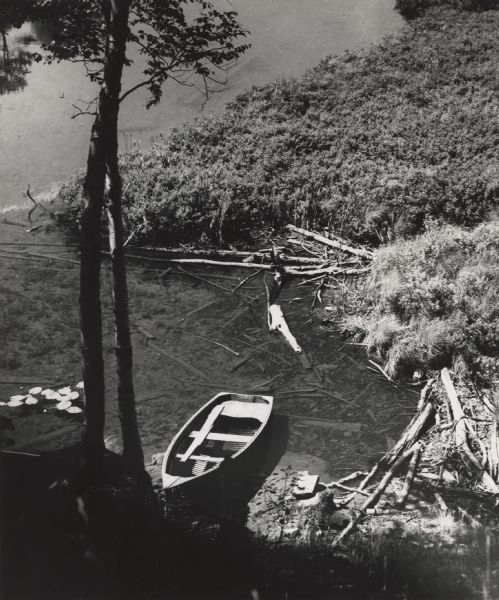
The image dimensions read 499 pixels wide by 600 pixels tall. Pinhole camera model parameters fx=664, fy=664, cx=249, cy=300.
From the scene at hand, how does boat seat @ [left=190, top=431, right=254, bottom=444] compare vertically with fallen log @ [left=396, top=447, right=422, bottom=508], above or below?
above

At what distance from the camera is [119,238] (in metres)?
9.07

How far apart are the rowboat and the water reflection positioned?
19.9 meters

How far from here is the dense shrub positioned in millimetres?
19828

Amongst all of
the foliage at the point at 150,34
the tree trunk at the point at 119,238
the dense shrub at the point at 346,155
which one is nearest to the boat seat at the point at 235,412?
the tree trunk at the point at 119,238

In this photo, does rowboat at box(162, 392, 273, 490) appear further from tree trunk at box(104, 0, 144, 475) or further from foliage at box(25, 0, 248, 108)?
foliage at box(25, 0, 248, 108)

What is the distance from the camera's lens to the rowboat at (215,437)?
10.8m

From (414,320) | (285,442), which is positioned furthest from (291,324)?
(285,442)

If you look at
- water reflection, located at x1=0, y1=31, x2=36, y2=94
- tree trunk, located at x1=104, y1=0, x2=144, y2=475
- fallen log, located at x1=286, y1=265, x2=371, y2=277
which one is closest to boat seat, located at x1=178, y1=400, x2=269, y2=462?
tree trunk, located at x1=104, y1=0, x2=144, y2=475

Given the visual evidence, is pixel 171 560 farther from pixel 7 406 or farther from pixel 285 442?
pixel 7 406

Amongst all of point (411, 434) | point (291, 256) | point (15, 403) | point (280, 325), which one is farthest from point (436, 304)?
point (15, 403)

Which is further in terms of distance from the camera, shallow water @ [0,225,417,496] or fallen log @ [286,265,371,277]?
fallen log @ [286,265,371,277]

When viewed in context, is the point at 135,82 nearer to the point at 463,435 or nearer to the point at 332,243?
the point at 332,243

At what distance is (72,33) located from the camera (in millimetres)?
8875

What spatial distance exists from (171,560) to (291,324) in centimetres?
860
